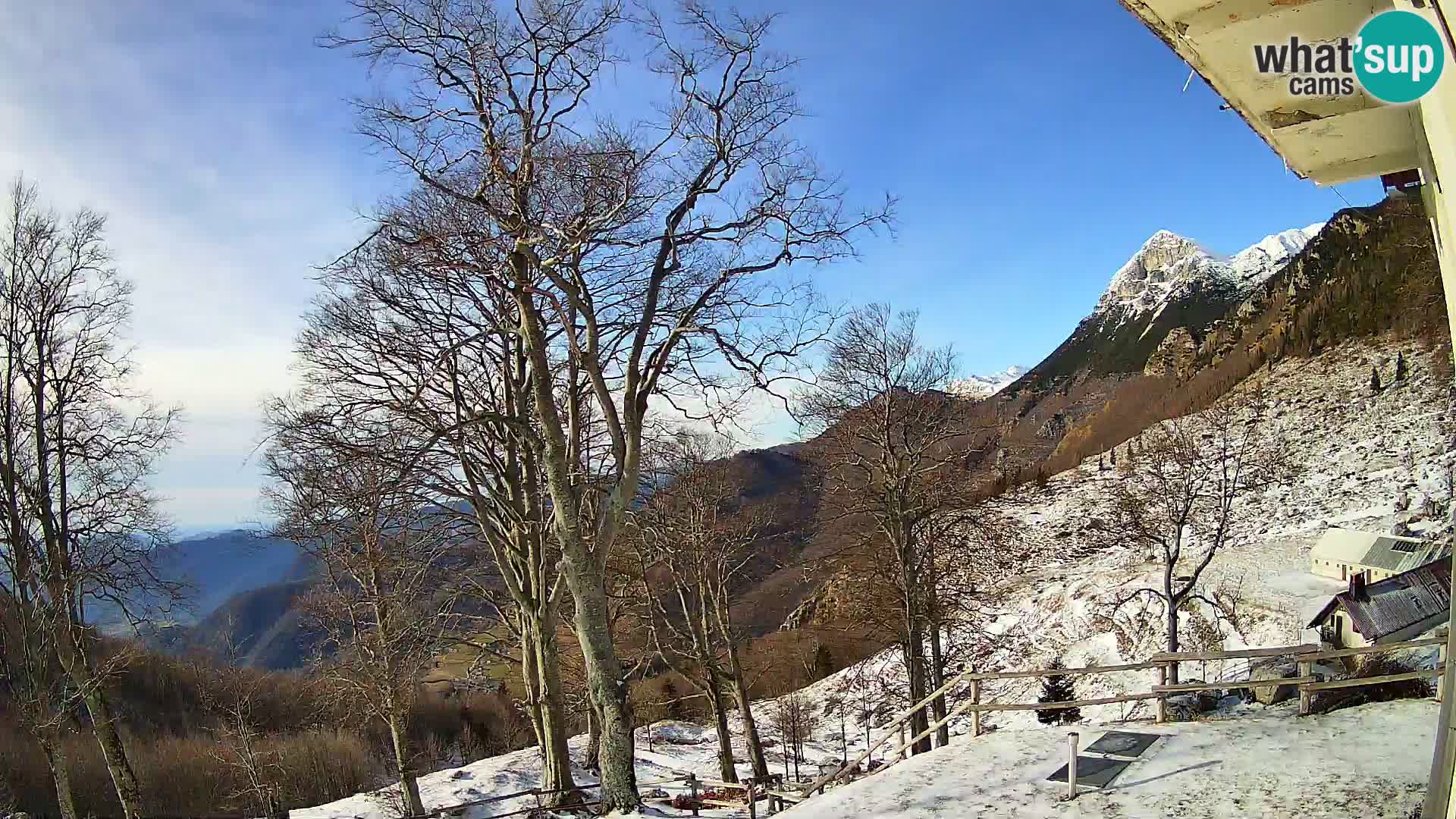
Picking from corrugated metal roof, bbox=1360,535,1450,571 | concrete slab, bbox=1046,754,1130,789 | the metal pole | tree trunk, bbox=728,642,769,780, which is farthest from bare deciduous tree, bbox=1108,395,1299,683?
tree trunk, bbox=728,642,769,780

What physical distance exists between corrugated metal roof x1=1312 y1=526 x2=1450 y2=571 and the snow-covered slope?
246ft

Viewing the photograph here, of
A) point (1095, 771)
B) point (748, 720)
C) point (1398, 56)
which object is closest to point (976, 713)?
point (1095, 771)

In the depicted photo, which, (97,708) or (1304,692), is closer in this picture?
(1304,692)

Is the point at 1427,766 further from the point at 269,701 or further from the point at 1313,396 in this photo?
the point at 1313,396

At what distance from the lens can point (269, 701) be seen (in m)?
30.2

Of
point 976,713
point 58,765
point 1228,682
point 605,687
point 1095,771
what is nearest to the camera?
point 1095,771

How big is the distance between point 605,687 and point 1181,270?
367 ft

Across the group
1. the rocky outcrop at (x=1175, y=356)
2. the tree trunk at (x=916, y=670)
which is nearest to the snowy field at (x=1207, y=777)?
the tree trunk at (x=916, y=670)

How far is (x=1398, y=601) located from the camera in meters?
15.9

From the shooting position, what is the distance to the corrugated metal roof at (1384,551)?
20000 millimetres

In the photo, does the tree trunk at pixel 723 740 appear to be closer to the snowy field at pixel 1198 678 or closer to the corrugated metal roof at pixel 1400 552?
the snowy field at pixel 1198 678

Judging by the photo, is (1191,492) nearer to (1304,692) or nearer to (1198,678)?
(1198,678)

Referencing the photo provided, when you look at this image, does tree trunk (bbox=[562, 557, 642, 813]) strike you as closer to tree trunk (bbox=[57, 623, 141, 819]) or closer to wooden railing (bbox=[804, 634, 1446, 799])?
wooden railing (bbox=[804, 634, 1446, 799])

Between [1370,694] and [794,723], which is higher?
[1370,694]
